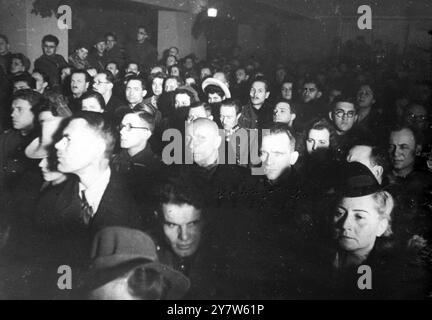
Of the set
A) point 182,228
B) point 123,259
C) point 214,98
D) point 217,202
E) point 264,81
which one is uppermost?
point 264,81

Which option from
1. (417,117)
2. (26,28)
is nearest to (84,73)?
(26,28)

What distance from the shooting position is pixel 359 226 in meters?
2.03

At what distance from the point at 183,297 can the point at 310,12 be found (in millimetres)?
1684

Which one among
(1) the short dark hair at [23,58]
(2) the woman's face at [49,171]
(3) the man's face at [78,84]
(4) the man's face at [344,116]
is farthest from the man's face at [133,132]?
(4) the man's face at [344,116]

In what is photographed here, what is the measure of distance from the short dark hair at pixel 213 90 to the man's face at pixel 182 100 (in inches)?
6.1

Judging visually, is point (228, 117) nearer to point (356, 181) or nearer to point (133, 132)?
point (133, 132)

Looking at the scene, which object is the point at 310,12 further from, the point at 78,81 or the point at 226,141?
the point at 78,81

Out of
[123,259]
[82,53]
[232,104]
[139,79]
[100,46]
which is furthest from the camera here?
[100,46]

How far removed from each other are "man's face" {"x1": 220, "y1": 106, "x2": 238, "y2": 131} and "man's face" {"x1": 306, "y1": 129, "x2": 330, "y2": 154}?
1.35 ft

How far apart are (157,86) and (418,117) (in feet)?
4.98

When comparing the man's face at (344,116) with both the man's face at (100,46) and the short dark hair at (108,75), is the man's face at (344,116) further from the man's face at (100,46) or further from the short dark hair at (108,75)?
the man's face at (100,46)

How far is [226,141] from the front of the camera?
2.22m
